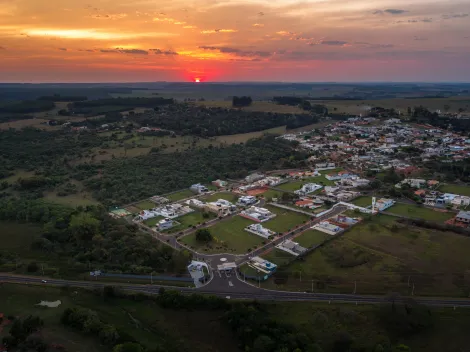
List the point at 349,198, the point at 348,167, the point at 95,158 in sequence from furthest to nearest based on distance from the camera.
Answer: the point at 95,158
the point at 348,167
the point at 349,198

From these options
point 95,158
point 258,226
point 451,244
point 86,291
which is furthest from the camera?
point 95,158

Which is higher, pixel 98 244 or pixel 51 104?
pixel 51 104

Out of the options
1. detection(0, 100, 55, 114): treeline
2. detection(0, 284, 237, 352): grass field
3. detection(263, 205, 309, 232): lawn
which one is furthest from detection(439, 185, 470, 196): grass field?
detection(0, 100, 55, 114): treeline

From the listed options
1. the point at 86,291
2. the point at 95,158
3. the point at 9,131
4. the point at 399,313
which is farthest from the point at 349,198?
the point at 9,131

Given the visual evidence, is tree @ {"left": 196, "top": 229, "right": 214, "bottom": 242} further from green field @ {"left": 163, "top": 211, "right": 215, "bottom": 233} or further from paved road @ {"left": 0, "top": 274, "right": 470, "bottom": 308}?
paved road @ {"left": 0, "top": 274, "right": 470, "bottom": 308}

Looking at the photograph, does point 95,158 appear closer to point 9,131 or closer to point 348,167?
point 9,131

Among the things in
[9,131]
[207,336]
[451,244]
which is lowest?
[207,336]
